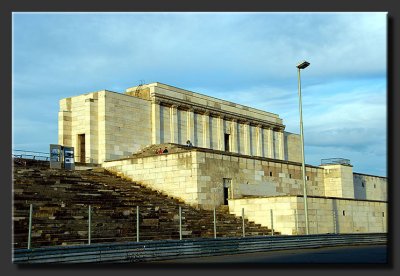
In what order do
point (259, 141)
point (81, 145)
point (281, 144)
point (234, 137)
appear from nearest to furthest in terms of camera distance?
point (81, 145), point (234, 137), point (259, 141), point (281, 144)

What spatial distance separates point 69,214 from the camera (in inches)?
929

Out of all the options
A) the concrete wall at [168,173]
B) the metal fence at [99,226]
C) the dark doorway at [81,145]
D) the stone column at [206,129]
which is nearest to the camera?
the metal fence at [99,226]

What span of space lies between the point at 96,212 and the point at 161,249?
663 cm

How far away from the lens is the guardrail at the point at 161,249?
15.6m

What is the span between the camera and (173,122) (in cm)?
5269

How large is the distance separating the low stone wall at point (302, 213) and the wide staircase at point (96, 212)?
2.95ft

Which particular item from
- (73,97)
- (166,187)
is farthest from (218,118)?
(166,187)

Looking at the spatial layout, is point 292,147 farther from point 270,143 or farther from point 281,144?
point 270,143

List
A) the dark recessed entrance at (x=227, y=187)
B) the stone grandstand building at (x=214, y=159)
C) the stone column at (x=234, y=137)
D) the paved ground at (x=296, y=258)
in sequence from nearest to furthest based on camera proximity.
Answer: the paved ground at (x=296, y=258)
the stone grandstand building at (x=214, y=159)
the dark recessed entrance at (x=227, y=187)
the stone column at (x=234, y=137)

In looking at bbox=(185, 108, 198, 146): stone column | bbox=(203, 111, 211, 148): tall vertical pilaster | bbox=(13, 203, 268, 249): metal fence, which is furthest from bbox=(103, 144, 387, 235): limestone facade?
bbox=(203, 111, 211, 148): tall vertical pilaster

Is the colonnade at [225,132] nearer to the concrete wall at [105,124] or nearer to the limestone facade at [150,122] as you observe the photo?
the limestone facade at [150,122]

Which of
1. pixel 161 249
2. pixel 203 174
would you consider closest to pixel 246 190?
pixel 203 174

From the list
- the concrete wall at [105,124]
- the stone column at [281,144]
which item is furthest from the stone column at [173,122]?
the stone column at [281,144]

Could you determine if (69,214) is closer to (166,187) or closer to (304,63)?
(166,187)
